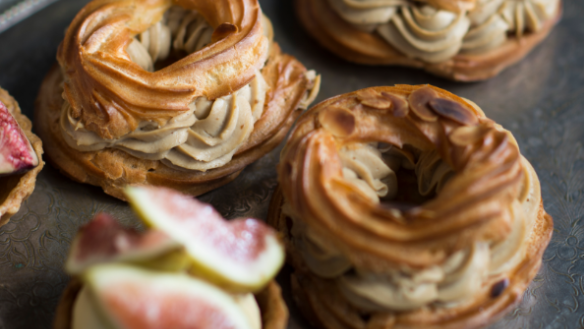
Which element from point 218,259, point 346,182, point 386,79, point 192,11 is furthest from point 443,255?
point 192,11

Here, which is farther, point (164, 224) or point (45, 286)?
point (45, 286)

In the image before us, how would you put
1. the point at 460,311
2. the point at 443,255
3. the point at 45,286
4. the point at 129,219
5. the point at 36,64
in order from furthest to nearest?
the point at 36,64
the point at 129,219
the point at 45,286
the point at 460,311
the point at 443,255

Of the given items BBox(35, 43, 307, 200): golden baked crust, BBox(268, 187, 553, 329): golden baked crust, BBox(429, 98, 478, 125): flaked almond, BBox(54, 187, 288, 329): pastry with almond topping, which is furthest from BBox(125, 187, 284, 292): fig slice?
BBox(429, 98, 478, 125): flaked almond

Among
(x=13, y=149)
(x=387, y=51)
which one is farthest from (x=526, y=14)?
(x=13, y=149)

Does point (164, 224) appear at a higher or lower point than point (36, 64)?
higher

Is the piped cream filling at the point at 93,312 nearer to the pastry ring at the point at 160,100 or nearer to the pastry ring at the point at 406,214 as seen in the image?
the pastry ring at the point at 406,214

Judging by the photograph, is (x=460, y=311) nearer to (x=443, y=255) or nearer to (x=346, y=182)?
(x=443, y=255)

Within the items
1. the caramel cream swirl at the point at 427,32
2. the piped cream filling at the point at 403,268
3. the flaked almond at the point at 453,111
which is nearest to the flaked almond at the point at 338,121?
the piped cream filling at the point at 403,268
